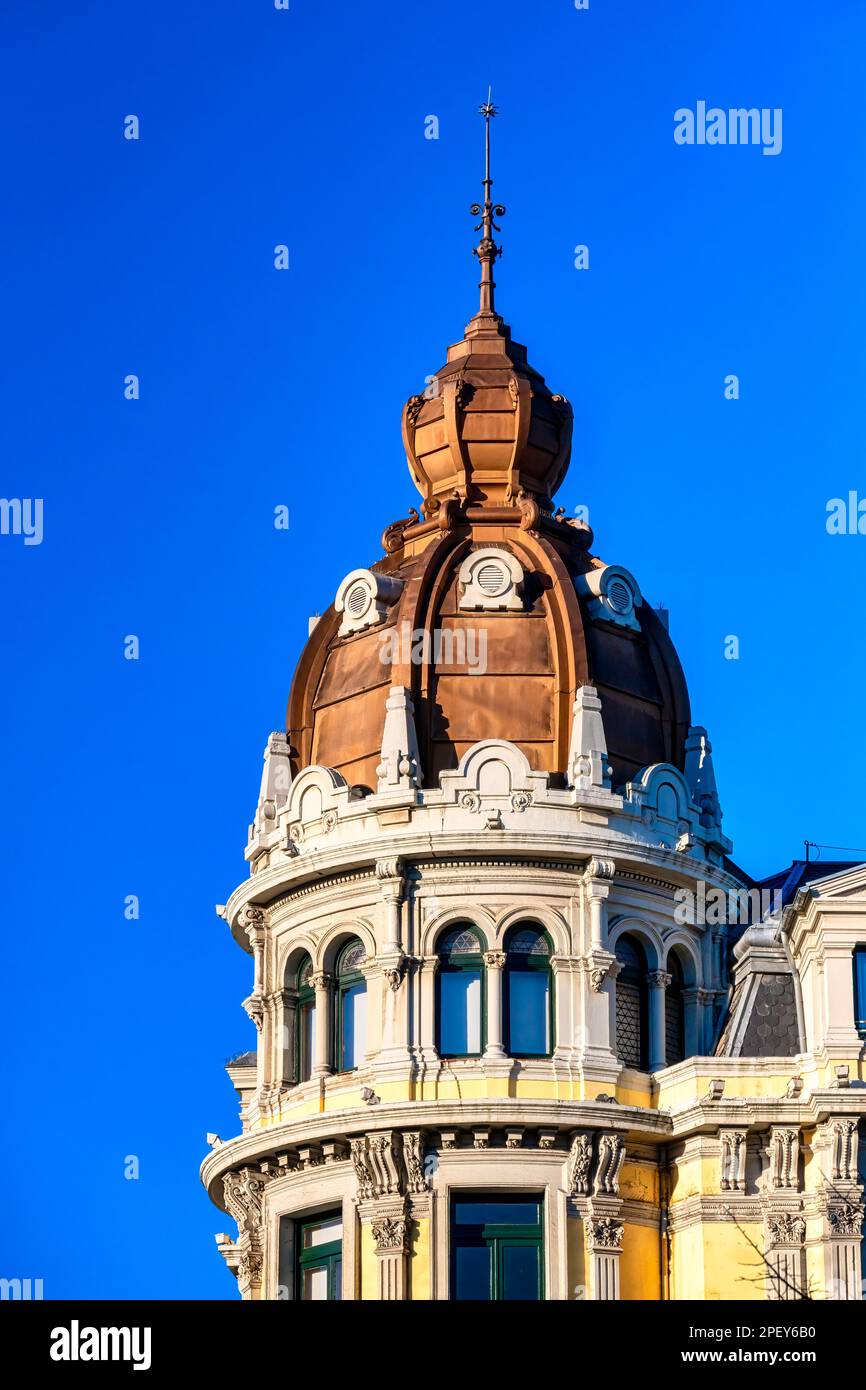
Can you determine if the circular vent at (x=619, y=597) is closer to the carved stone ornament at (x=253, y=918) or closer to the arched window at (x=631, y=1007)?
the arched window at (x=631, y=1007)

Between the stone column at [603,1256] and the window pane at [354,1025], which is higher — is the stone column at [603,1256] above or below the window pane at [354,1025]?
below

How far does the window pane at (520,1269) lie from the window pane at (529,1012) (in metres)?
4.30

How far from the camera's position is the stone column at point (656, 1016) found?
7125 cm

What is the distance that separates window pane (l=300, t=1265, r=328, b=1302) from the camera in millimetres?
70188

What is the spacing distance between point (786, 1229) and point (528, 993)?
781cm

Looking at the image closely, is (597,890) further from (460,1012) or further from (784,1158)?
(784,1158)

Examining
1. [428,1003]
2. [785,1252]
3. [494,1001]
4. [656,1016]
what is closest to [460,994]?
[428,1003]

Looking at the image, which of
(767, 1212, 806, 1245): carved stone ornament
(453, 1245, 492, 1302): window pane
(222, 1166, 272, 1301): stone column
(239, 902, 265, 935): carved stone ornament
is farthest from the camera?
(239, 902, 265, 935): carved stone ornament

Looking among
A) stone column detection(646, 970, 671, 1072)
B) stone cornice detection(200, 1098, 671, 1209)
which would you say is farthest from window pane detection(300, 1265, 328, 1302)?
stone column detection(646, 970, 671, 1072)

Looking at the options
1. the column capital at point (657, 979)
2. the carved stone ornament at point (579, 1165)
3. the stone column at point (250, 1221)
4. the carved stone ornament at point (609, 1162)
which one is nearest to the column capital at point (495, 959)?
the column capital at point (657, 979)

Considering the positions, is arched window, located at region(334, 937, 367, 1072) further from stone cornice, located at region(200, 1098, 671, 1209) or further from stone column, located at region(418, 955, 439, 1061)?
stone cornice, located at region(200, 1098, 671, 1209)

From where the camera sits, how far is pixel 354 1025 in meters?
71.5

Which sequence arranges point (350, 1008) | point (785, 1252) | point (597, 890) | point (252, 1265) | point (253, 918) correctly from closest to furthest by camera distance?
point (785, 1252), point (597, 890), point (350, 1008), point (252, 1265), point (253, 918)

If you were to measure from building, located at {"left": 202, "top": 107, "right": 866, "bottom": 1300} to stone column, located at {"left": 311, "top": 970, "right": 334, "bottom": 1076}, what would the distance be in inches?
2.7
